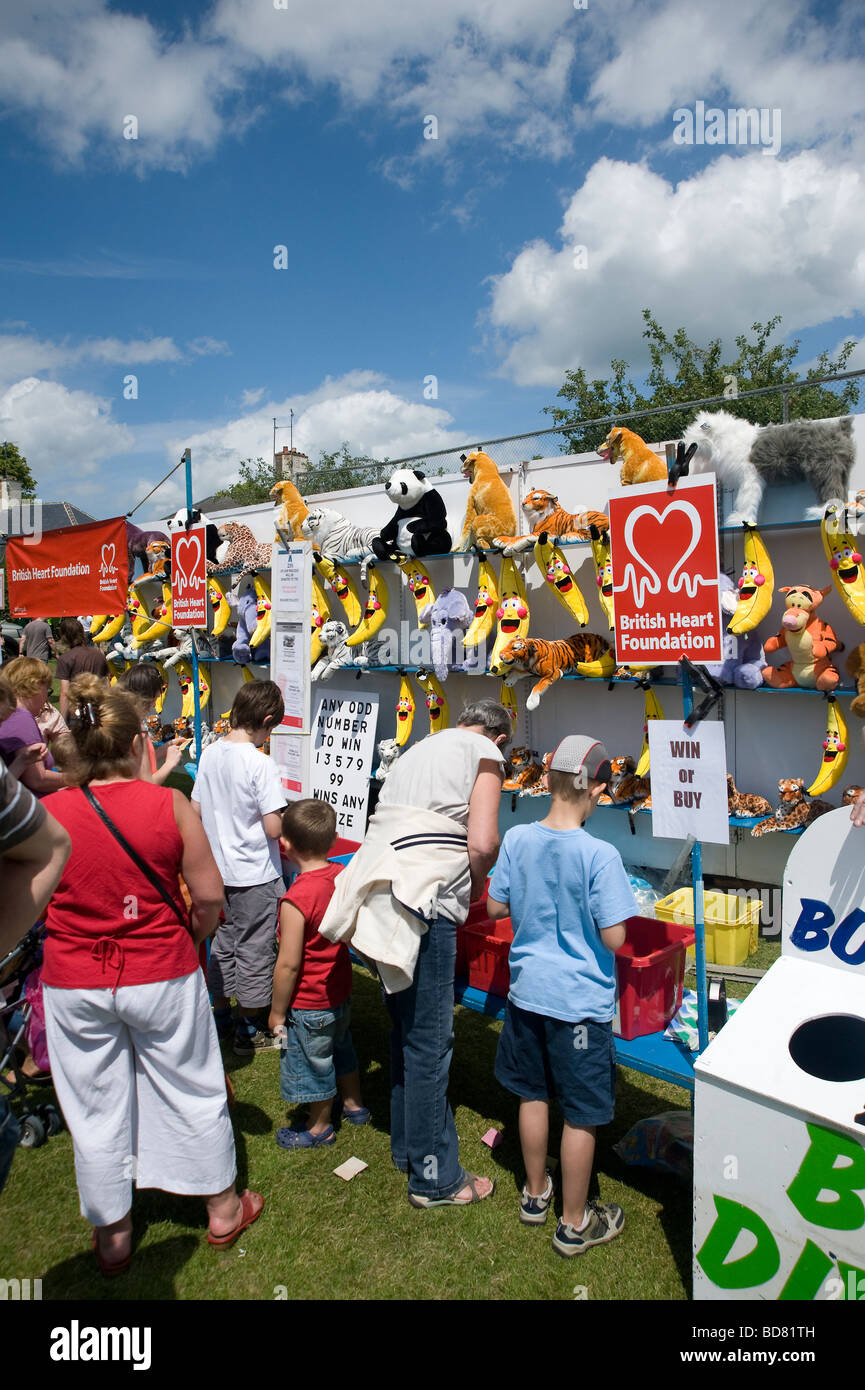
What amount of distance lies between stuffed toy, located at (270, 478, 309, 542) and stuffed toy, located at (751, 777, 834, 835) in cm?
457

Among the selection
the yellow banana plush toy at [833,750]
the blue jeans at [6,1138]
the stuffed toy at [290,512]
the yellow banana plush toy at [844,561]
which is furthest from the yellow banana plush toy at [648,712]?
the blue jeans at [6,1138]

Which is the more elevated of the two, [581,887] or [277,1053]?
[581,887]

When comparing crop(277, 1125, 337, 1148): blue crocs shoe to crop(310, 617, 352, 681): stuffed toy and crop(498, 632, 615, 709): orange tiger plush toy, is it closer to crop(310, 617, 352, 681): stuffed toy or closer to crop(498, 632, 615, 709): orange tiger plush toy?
crop(498, 632, 615, 709): orange tiger plush toy

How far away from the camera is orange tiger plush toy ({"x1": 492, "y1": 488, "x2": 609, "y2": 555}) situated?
5.18m

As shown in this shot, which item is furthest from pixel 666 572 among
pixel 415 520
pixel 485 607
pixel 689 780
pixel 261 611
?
pixel 261 611

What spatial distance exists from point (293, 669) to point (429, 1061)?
3543 millimetres

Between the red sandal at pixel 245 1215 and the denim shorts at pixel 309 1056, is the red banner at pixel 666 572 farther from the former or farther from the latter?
the red sandal at pixel 245 1215

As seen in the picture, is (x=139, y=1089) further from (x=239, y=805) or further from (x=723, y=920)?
(x=723, y=920)

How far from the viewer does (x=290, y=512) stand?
7336 millimetres

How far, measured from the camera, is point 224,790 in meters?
3.38
